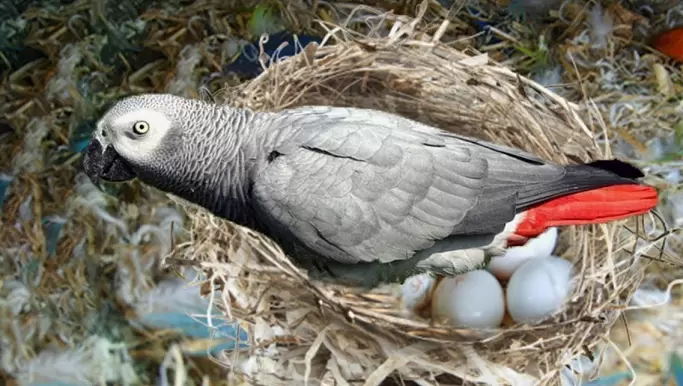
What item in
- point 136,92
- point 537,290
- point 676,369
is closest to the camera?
point 537,290

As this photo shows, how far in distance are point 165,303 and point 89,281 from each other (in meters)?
0.14

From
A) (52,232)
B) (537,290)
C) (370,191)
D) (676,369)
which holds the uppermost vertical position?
(370,191)

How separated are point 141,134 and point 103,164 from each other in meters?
0.07

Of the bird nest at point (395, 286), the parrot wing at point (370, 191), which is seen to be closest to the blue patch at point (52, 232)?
the bird nest at point (395, 286)

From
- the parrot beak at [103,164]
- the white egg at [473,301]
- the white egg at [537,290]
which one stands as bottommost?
the white egg at [473,301]

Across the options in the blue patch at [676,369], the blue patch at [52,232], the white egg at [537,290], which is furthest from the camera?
the blue patch at [52,232]

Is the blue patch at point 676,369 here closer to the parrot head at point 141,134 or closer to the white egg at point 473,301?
the white egg at point 473,301

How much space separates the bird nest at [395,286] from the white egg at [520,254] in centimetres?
4

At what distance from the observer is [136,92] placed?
1.11 metres

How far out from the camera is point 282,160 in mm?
754

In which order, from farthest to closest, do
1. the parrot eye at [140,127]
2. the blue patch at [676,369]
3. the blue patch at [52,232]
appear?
the blue patch at [52,232], the blue patch at [676,369], the parrot eye at [140,127]

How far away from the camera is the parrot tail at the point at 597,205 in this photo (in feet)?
2.50

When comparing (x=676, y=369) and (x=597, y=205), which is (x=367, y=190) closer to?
(x=597, y=205)

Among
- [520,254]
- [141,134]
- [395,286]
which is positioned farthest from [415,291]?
[141,134]
